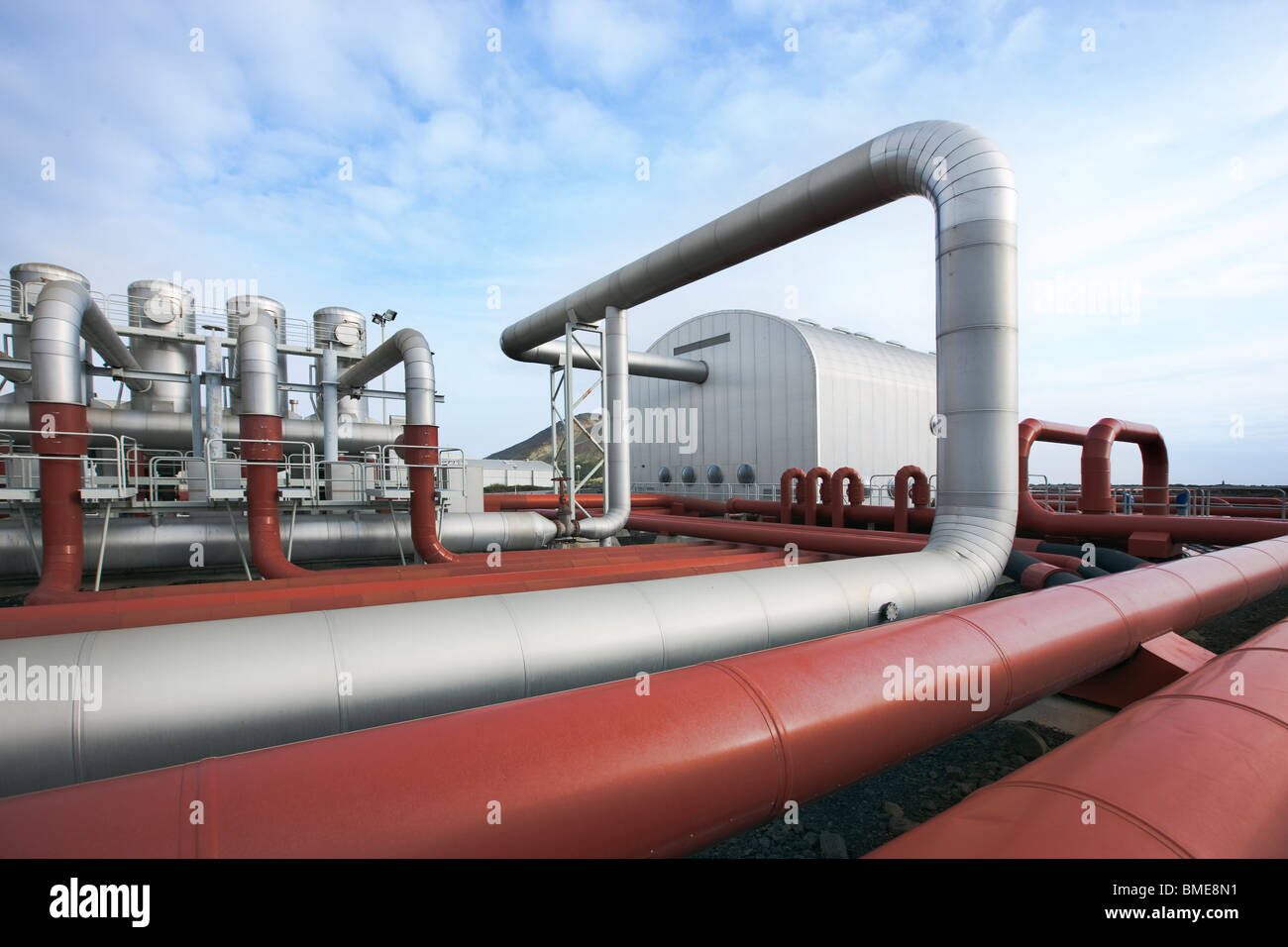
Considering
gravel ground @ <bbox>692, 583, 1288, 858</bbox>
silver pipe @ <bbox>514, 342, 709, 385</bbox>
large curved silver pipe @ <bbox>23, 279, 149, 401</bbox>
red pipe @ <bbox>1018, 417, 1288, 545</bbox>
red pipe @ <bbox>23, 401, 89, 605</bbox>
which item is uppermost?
silver pipe @ <bbox>514, 342, 709, 385</bbox>

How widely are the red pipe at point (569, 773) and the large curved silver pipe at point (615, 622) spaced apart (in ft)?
3.72

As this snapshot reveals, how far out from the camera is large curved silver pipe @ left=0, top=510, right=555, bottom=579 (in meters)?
9.48

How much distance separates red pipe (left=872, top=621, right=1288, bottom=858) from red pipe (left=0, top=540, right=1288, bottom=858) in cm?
15

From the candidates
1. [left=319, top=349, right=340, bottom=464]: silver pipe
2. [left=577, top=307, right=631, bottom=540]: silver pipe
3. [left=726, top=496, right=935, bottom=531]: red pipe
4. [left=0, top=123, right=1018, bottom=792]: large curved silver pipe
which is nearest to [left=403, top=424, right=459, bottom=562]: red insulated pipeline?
[left=577, top=307, right=631, bottom=540]: silver pipe

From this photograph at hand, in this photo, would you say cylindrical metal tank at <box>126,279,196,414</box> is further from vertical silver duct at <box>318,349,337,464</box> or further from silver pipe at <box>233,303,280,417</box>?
silver pipe at <box>233,303,280,417</box>

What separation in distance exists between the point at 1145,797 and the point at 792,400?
58.9ft

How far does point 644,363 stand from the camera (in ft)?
66.0

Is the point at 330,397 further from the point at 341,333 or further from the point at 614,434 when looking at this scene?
the point at 341,333

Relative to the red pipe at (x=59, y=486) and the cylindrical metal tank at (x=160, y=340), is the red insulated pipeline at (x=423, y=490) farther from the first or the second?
the cylindrical metal tank at (x=160, y=340)
